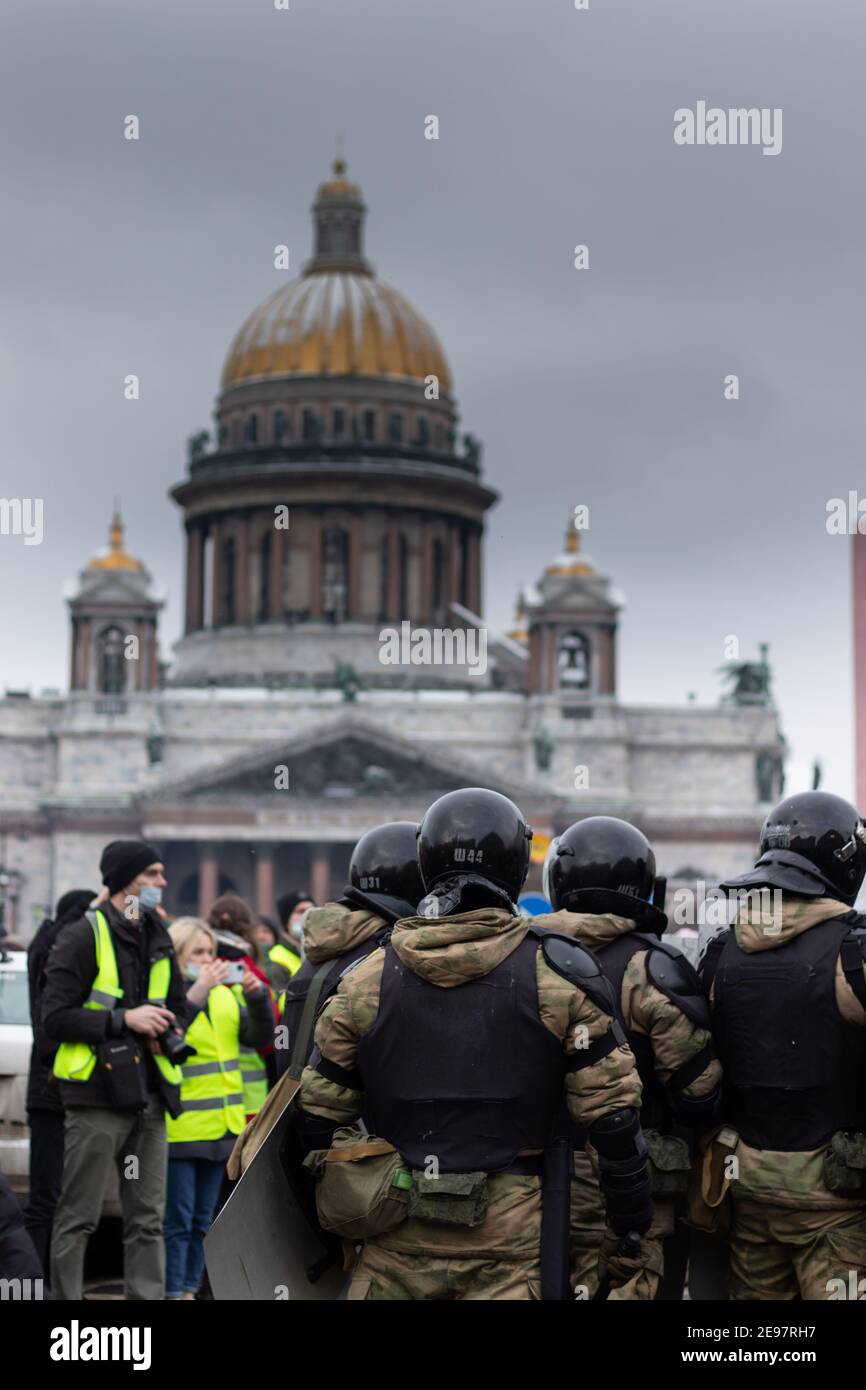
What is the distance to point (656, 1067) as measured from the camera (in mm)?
7176

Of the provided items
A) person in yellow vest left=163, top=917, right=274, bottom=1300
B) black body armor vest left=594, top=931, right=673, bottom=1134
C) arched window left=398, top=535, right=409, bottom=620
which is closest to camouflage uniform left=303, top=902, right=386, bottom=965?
black body armor vest left=594, top=931, right=673, bottom=1134

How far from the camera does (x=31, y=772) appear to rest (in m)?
74.1

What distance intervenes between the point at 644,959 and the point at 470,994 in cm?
123

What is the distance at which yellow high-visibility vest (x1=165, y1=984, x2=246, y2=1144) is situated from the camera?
10891mm

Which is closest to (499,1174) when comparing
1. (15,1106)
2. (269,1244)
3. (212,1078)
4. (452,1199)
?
(452,1199)

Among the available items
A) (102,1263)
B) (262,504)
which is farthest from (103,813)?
(102,1263)

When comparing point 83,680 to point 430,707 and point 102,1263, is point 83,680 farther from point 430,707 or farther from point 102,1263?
point 102,1263

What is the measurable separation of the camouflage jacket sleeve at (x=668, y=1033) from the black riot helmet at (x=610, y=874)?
13.6 inches

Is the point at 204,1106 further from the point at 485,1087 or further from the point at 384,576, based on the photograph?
the point at 384,576

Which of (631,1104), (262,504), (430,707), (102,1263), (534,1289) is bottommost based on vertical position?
(102,1263)

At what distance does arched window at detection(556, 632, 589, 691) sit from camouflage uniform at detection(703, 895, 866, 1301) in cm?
6925

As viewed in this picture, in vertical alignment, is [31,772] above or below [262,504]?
below

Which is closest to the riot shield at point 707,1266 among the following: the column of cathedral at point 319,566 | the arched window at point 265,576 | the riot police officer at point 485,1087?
the riot police officer at point 485,1087
